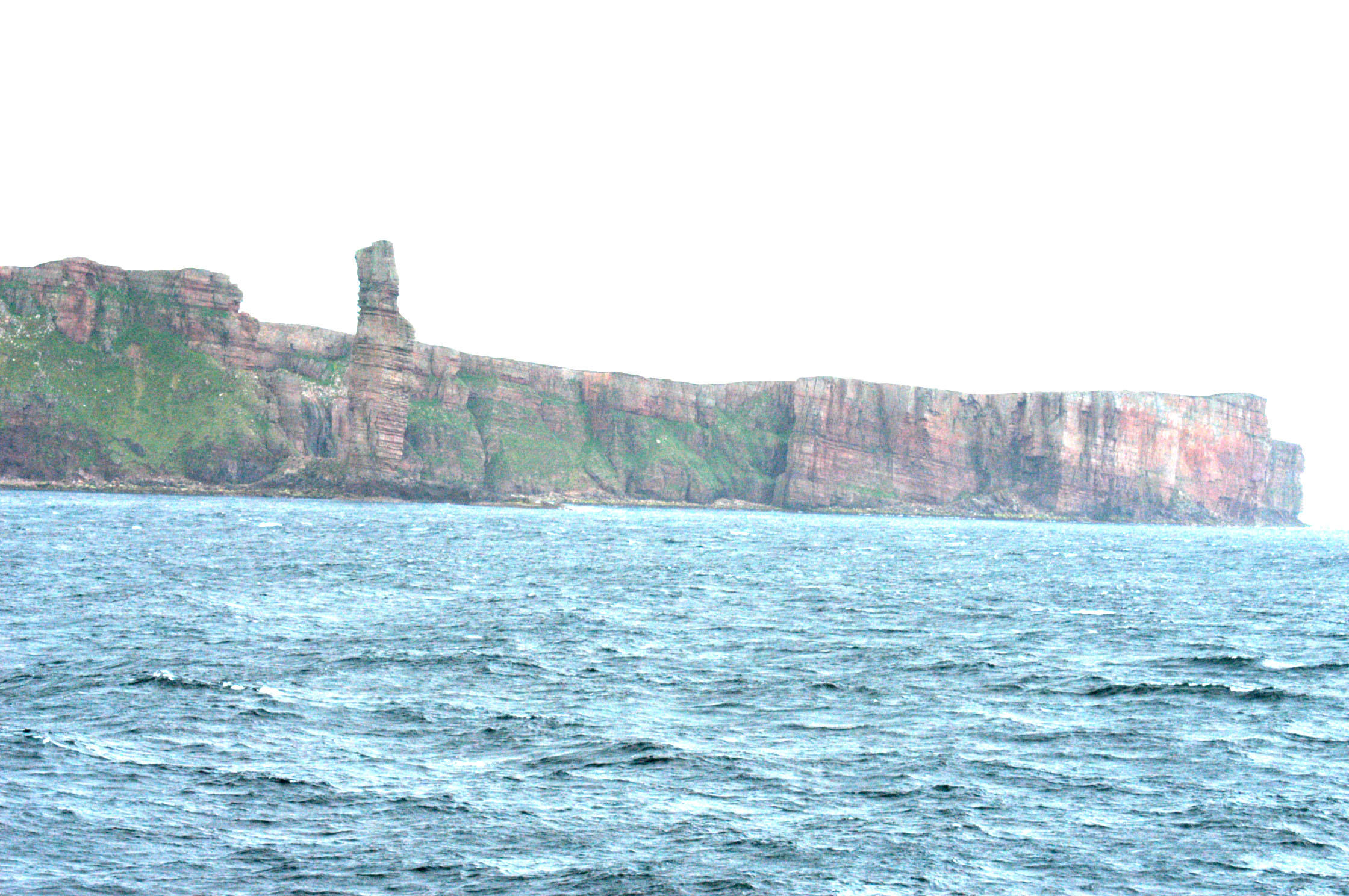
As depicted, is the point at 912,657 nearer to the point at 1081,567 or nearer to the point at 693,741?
the point at 693,741

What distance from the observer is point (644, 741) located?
26266 millimetres

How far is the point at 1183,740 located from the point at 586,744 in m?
14.9

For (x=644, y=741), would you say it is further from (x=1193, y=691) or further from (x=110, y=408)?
(x=110, y=408)

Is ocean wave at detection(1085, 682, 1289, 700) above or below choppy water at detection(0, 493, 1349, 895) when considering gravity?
above

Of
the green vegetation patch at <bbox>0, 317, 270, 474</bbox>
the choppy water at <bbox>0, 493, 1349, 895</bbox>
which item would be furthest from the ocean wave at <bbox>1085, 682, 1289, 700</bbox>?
the green vegetation patch at <bbox>0, 317, 270, 474</bbox>

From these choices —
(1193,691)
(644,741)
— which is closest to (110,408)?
(644,741)

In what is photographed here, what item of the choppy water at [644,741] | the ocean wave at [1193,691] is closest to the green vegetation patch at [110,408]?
the choppy water at [644,741]

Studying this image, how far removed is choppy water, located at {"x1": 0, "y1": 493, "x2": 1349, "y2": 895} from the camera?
18.4 meters

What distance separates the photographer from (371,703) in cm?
2933

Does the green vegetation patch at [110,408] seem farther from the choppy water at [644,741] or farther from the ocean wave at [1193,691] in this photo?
the ocean wave at [1193,691]

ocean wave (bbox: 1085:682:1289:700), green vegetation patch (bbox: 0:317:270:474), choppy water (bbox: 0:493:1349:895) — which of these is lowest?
choppy water (bbox: 0:493:1349:895)

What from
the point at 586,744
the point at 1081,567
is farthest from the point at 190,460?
the point at 586,744

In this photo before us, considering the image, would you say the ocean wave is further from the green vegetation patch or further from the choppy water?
the green vegetation patch

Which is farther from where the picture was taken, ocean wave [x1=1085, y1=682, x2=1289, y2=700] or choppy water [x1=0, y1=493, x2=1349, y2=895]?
ocean wave [x1=1085, y1=682, x2=1289, y2=700]
